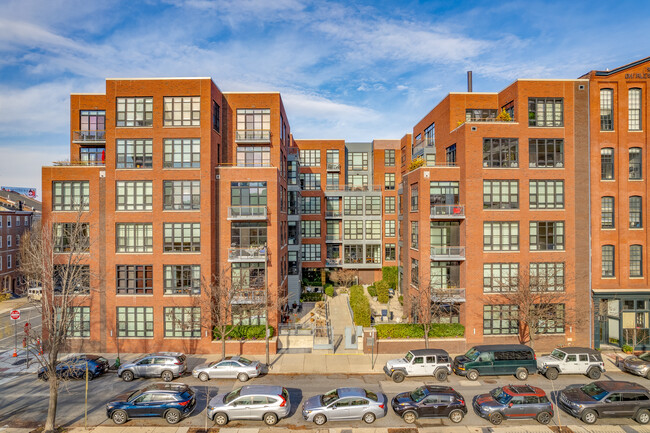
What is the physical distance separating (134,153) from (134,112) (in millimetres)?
3341

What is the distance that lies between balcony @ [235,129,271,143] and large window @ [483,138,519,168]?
62.7 feet

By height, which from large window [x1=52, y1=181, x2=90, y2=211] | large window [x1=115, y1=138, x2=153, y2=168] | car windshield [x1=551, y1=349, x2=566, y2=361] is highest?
large window [x1=115, y1=138, x2=153, y2=168]

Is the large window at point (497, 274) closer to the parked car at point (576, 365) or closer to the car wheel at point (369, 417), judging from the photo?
the parked car at point (576, 365)

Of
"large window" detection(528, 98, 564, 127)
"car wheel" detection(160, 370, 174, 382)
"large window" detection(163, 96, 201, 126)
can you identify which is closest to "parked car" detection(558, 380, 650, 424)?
"large window" detection(528, 98, 564, 127)

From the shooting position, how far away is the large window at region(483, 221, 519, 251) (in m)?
29.4

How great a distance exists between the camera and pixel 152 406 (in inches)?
712

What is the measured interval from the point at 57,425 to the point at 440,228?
95.0 feet

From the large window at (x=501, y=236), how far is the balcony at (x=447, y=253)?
79.2 inches

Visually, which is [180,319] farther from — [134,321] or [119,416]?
[119,416]

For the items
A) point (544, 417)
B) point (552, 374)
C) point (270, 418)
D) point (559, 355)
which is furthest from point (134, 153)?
point (559, 355)

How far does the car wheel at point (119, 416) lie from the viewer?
18.0 metres

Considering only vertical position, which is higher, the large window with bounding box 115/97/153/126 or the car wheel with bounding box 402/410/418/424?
the large window with bounding box 115/97/153/126

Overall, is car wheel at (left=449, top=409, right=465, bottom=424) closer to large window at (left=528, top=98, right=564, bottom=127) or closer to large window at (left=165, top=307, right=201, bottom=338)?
large window at (left=165, top=307, right=201, bottom=338)

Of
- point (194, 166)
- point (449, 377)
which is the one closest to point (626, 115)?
point (449, 377)
